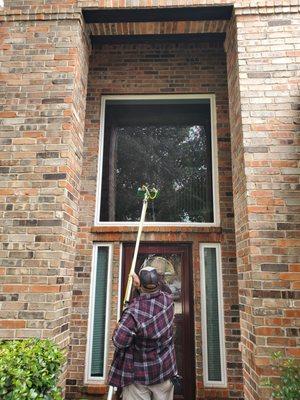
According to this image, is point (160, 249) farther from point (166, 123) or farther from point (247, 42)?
point (247, 42)

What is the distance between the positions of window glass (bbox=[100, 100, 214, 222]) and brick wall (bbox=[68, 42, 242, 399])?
21cm

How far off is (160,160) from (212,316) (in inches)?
88.8

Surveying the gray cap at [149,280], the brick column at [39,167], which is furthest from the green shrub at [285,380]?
the brick column at [39,167]

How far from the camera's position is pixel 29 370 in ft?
7.68

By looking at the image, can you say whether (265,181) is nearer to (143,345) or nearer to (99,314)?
(143,345)

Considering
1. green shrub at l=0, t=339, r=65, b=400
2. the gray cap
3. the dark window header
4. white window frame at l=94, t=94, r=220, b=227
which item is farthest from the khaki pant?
the dark window header

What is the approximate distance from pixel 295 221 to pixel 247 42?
1987 mm

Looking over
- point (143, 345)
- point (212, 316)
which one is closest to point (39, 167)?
point (143, 345)

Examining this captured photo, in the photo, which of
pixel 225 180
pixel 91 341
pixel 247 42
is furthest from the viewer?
pixel 225 180

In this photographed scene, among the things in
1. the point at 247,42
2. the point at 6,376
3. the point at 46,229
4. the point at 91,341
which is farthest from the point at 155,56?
the point at 6,376

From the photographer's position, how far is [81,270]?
171 inches

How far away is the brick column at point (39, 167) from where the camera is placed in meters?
3.12

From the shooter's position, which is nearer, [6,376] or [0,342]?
[6,376]

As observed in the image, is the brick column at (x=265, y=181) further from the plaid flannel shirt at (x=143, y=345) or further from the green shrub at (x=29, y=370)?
the green shrub at (x=29, y=370)
